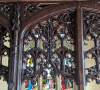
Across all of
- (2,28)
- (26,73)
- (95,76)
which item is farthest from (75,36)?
(2,28)

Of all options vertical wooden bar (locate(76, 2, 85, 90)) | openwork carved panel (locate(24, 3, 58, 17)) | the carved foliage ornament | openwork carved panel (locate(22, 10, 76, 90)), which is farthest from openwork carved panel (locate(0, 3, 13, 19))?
vertical wooden bar (locate(76, 2, 85, 90))

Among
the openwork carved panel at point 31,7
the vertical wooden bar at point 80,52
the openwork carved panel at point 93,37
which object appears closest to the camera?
the vertical wooden bar at point 80,52

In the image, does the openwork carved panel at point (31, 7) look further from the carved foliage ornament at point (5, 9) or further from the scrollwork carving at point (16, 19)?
the carved foliage ornament at point (5, 9)

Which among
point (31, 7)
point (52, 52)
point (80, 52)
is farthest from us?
point (31, 7)

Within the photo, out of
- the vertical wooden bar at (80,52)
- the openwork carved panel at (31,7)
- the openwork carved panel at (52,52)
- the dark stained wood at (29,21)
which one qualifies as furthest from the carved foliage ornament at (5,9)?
the vertical wooden bar at (80,52)

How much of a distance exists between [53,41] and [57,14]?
1.64 ft

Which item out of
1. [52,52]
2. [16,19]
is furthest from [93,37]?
[16,19]

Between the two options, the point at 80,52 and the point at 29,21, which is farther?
the point at 29,21

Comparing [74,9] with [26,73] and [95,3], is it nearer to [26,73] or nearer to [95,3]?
[95,3]

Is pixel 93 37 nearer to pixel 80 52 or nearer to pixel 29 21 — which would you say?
pixel 80 52

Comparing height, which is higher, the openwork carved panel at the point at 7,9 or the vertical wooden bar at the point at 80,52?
the openwork carved panel at the point at 7,9

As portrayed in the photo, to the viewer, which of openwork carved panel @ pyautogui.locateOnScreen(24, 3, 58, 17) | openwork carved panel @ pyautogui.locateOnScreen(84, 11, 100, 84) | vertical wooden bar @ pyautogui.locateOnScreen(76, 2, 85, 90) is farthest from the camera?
openwork carved panel @ pyautogui.locateOnScreen(24, 3, 58, 17)

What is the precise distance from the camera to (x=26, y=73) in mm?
2586

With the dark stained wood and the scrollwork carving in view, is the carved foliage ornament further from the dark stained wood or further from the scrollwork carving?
the scrollwork carving
